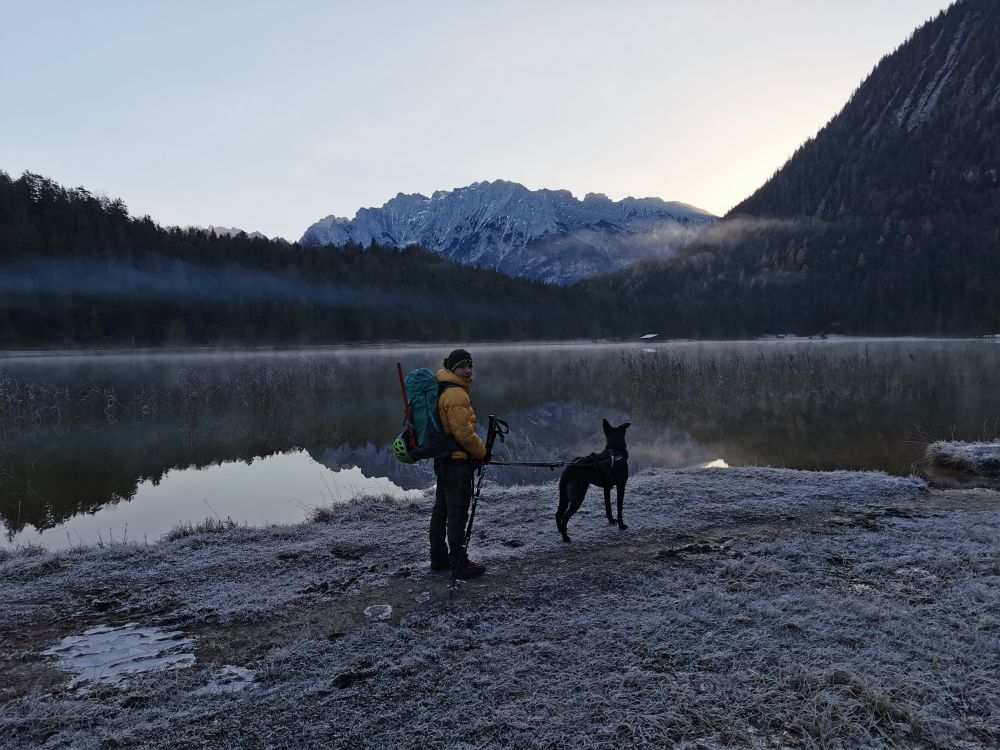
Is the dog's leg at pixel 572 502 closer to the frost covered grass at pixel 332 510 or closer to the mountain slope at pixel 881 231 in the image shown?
the frost covered grass at pixel 332 510

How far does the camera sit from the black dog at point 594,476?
7.75m

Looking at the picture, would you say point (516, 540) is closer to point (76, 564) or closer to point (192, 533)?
point (192, 533)

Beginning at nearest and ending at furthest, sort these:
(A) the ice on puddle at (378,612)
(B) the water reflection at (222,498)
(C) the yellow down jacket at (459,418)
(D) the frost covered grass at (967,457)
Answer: (A) the ice on puddle at (378,612), (C) the yellow down jacket at (459,418), (B) the water reflection at (222,498), (D) the frost covered grass at (967,457)

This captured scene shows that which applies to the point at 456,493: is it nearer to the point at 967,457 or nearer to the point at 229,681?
the point at 229,681

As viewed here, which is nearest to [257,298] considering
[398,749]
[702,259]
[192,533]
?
[192,533]

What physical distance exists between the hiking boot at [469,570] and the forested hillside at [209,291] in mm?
81967

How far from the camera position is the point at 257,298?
9156 centimetres

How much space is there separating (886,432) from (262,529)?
19.7 metres

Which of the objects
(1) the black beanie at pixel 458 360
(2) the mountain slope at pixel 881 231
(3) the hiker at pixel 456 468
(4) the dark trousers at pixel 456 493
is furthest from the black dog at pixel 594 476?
(2) the mountain slope at pixel 881 231

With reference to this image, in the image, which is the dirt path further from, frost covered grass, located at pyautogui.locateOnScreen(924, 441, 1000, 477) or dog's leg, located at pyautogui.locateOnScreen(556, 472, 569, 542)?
frost covered grass, located at pyautogui.locateOnScreen(924, 441, 1000, 477)

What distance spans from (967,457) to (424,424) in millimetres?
13793

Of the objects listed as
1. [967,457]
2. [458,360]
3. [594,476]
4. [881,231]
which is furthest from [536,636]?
[881,231]

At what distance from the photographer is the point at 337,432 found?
20.0 meters

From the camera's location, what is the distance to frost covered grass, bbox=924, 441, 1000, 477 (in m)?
12.2
